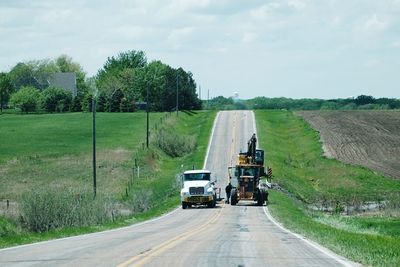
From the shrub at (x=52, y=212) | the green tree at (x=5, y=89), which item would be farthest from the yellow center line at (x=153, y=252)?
the green tree at (x=5, y=89)

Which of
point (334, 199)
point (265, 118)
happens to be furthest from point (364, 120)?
point (334, 199)

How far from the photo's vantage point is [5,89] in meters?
170

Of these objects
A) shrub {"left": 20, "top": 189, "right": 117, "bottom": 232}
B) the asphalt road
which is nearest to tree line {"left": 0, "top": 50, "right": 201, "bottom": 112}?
shrub {"left": 20, "top": 189, "right": 117, "bottom": 232}

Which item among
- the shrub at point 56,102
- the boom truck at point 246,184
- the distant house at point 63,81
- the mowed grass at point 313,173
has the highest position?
the distant house at point 63,81

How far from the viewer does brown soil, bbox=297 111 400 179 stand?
84750 millimetres

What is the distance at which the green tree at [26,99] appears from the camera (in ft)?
502

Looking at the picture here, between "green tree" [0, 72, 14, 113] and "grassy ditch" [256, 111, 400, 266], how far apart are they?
69.8 m

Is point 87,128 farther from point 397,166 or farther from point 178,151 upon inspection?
point 397,166

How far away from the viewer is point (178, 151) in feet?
315

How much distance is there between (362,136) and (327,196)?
3207 centimetres

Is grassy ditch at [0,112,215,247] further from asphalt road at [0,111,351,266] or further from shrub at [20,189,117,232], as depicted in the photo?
asphalt road at [0,111,351,266]

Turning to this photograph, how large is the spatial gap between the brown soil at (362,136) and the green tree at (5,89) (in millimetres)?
68722

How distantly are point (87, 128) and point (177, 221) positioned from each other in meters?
70.2

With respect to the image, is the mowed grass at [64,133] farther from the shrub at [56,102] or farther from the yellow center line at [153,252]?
the yellow center line at [153,252]
